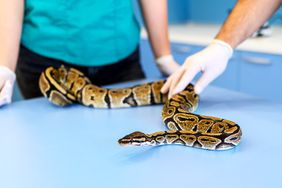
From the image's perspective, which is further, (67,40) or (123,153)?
(67,40)

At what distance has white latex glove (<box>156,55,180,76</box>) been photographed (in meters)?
1.56

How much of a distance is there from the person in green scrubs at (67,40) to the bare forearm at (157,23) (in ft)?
0.07

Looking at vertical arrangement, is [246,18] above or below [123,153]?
above

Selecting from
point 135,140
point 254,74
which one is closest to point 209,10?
point 254,74

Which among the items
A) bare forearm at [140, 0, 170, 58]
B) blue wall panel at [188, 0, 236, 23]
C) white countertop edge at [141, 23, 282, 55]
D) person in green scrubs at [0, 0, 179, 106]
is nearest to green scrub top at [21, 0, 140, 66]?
person in green scrubs at [0, 0, 179, 106]

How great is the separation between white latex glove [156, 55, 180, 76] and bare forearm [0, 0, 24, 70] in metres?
0.58

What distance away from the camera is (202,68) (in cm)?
126

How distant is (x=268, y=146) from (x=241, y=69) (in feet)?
4.82

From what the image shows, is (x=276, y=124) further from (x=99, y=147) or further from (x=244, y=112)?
(x=99, y=147)

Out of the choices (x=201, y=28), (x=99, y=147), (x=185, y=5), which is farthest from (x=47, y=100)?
(x=185, y=5)

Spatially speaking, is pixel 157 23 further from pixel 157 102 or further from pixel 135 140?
pixel 135 140

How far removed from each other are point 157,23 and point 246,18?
43cm

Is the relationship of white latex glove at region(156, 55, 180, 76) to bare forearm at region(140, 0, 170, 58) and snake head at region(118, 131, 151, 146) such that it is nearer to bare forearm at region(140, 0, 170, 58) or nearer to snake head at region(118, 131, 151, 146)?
bare forearm at region(140, 0, 170, 58)

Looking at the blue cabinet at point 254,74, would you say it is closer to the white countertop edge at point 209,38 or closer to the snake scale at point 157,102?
the white countertop edge at point 209,38
